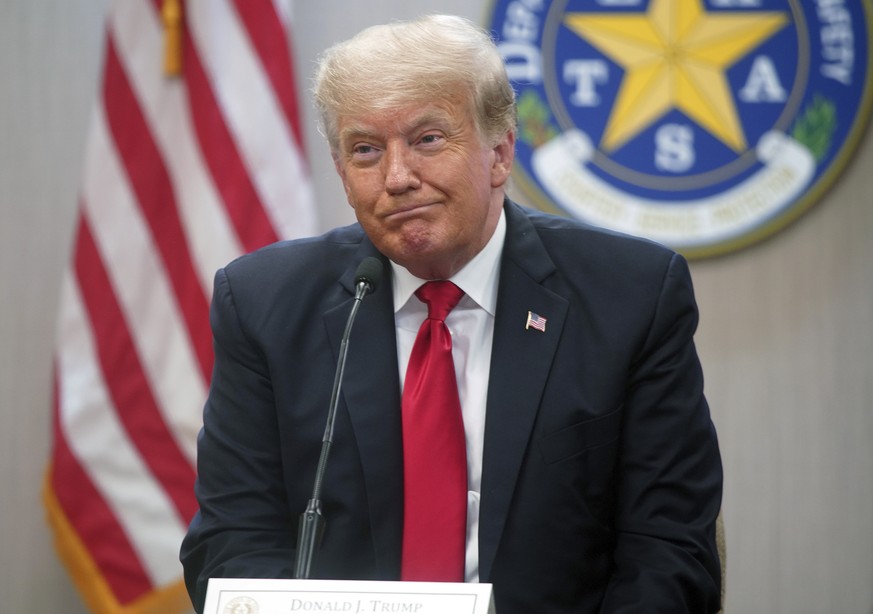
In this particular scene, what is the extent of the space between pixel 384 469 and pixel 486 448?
0.18 m

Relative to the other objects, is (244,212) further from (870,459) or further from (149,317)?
(870,459)

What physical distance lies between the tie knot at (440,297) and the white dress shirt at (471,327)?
0.02m

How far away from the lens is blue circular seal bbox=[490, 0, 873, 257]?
11.0 feet

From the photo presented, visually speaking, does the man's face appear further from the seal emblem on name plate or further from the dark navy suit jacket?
the seal emblem on name plate

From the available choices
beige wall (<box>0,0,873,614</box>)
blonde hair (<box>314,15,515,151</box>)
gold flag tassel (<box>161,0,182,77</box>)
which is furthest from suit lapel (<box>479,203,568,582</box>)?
gold flag tassel (<box>161,0,182,77</box>)

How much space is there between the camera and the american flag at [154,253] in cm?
337

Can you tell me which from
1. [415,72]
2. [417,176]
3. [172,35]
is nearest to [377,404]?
[417,176]

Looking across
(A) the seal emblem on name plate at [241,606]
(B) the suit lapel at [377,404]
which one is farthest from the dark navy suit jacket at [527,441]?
(A) the seal emblem on name plate at [241,606]

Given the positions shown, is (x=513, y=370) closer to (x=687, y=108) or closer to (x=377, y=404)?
(x=377, y=404)

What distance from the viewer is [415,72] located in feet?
5.87

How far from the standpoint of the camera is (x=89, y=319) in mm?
3404

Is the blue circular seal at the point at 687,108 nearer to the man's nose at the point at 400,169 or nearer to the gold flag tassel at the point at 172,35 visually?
the gold flag tassel at the point at 172,35

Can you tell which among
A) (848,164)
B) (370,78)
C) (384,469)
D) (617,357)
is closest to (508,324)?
(617,357)

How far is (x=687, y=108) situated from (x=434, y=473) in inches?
76.6
